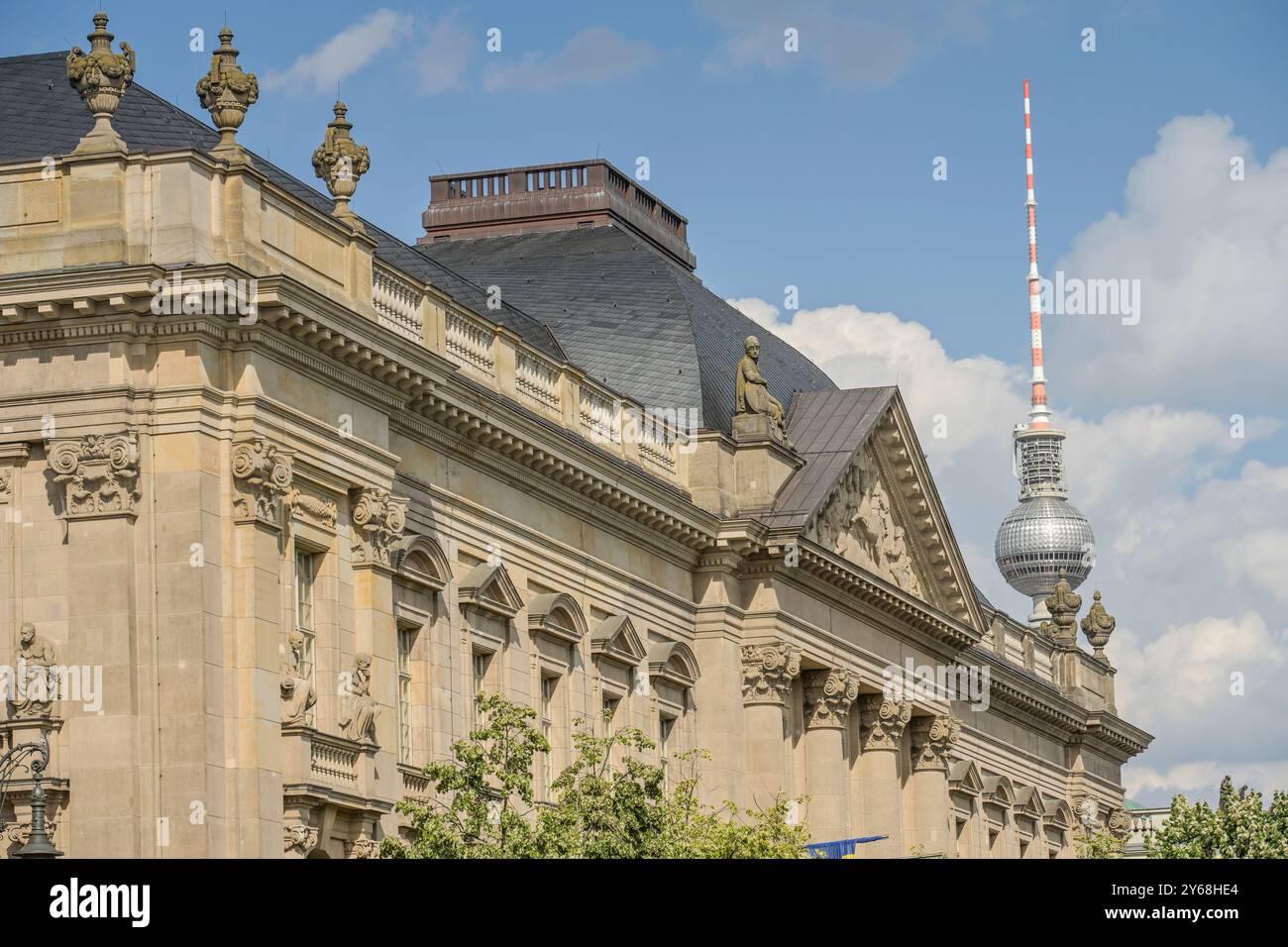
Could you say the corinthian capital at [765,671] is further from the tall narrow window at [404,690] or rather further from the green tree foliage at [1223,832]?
the green tree foliage at [1223,832]

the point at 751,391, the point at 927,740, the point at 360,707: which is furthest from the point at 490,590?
the point at 927,740

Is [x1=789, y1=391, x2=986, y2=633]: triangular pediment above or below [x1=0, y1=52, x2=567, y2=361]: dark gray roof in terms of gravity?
below

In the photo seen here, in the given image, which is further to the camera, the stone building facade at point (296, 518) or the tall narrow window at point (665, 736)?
the tall narrow window at point (665, 736)

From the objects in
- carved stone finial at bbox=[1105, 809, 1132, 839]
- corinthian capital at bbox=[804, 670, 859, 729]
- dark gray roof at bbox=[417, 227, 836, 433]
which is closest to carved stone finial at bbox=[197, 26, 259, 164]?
dark gray roof at bbox=[417, 227, 836, 433]

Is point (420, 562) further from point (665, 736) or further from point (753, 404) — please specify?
point (753, 404)

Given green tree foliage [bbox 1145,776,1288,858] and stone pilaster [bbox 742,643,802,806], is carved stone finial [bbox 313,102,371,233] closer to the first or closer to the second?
stone pilaster [bbox 742,643,802,806]

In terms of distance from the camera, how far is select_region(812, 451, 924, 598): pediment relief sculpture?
2421 inches

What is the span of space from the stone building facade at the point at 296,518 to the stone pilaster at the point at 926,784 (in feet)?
33.5

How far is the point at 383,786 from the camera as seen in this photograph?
41.8 meters

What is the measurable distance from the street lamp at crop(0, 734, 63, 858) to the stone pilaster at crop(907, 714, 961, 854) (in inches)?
1392

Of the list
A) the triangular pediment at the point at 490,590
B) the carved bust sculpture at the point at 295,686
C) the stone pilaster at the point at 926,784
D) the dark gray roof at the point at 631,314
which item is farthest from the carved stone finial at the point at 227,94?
the stone pilaster at the point at 926,784

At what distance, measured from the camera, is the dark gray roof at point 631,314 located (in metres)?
60.4
